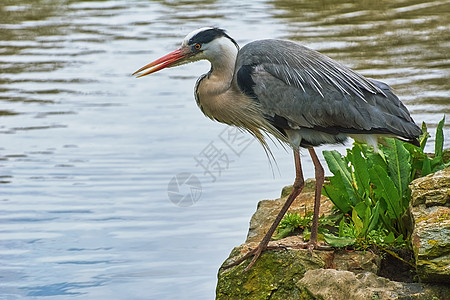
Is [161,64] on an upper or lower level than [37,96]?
upper

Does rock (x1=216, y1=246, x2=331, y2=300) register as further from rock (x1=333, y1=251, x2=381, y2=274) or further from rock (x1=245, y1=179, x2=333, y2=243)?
rock (x1=245, y1=179, x2=333, y2=243)

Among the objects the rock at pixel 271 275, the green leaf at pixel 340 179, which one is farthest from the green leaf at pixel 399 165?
the rock at pixel 271 275

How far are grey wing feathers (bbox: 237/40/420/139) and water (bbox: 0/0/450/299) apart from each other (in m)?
1.62

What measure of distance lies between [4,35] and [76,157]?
650 cm

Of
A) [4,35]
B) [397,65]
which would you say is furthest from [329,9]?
[4,35]

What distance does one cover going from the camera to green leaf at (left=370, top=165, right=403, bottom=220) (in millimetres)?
5344

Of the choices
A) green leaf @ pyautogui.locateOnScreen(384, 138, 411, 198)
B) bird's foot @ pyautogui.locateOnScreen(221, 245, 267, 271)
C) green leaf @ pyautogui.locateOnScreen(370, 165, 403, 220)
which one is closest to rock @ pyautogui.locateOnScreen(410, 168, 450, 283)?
green leaf @ pyautogui.locateOnScreen(370, 165, 403, 220)

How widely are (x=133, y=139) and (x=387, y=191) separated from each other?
4.44 m

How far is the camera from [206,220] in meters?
7.36

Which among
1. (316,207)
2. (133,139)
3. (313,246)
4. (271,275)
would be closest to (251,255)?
(271,275)

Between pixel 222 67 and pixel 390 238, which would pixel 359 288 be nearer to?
pixel 390 238

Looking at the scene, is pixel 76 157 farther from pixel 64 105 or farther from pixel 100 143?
pixel 64 105

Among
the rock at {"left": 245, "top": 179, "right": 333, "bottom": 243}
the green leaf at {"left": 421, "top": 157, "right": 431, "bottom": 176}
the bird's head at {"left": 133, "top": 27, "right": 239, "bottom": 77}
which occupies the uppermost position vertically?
the bird's head at {"left": 133, "top": 27, "right": 239, "bottom": 77}

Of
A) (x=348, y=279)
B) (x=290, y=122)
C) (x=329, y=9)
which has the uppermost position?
(x=290, y=122)
